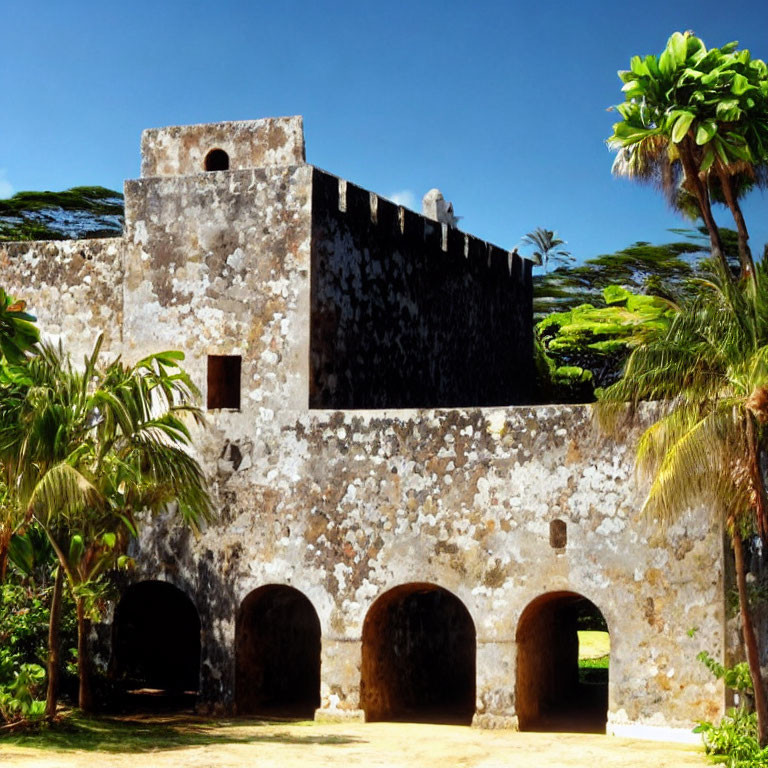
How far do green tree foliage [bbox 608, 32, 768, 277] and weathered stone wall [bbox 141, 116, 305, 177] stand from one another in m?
4.37

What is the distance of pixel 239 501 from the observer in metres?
17.4

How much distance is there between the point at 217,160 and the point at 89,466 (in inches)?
239

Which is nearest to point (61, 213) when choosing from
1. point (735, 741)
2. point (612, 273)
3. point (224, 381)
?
point (612, 273)

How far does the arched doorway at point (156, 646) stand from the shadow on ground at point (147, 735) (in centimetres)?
170

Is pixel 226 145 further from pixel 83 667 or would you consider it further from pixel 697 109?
pixel 83 667

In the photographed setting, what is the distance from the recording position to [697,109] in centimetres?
1631

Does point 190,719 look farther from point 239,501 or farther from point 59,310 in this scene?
point 59,310

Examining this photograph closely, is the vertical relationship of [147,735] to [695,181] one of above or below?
below

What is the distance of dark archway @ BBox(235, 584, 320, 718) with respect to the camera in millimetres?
17438

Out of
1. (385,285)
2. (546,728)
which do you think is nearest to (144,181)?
(385,285)

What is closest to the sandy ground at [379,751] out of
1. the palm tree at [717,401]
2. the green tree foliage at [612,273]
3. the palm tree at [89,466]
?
the palm tree at [717,401]

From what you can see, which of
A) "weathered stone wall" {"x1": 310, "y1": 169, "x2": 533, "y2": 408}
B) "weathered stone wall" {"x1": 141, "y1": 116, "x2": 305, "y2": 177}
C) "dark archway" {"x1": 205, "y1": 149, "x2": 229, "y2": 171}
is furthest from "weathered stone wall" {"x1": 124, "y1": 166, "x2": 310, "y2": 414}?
"dark archway" {"x1": 205, "y1": 149, "x2": 229, "y2": 171}

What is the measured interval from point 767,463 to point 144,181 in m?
8.81

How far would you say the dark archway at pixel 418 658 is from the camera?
16969 millimetres
